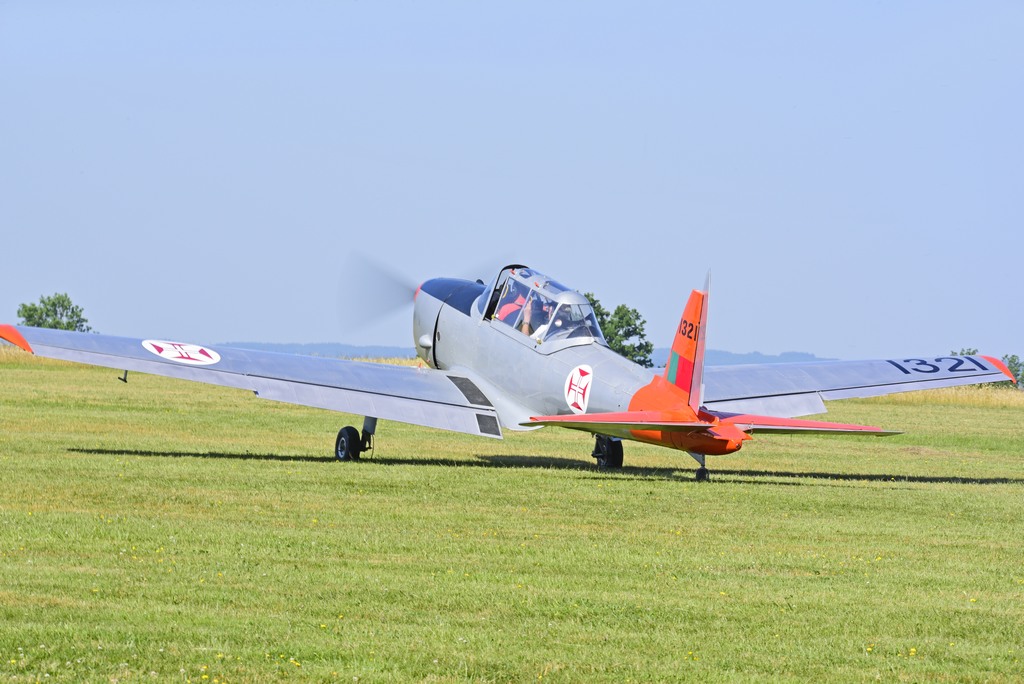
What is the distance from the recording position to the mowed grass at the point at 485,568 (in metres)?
6.65

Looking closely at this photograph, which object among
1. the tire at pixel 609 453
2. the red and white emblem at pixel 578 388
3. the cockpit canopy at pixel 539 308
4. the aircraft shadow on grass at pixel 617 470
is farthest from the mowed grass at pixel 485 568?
the cockpit canopy at pixel 539 308

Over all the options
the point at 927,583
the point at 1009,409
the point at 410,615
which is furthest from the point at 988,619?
the point at 1009,409

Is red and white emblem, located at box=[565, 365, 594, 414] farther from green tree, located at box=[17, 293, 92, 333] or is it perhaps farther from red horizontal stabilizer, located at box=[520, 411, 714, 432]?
green tree, located at box=[17, 293, 92, 333]

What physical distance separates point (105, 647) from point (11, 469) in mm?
7926

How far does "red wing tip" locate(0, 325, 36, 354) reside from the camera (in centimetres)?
1577

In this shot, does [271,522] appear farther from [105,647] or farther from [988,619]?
[988,619]

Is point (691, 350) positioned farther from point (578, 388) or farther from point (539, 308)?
point (539, 308)

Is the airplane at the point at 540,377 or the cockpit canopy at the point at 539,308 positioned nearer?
the airplane at the point at 540,377

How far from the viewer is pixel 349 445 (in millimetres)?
17297

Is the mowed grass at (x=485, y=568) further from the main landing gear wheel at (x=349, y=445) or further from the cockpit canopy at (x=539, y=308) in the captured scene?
the cockpit canopy at (x=539, y=308)

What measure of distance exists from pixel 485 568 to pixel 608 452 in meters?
8.32

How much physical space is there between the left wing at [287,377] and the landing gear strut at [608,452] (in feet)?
4.76

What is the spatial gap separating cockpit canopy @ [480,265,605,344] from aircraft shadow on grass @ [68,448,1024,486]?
5.80 ft

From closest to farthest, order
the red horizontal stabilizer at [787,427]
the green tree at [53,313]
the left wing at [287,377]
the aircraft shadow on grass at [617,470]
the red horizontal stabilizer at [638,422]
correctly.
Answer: the red horizontal stabilizer at [787,427]
the red horizontal stabilizer at [638,422]
the aircraft shadow on grass at [617,470]
the left wing at [287,377]
the green tree at [53,313]
